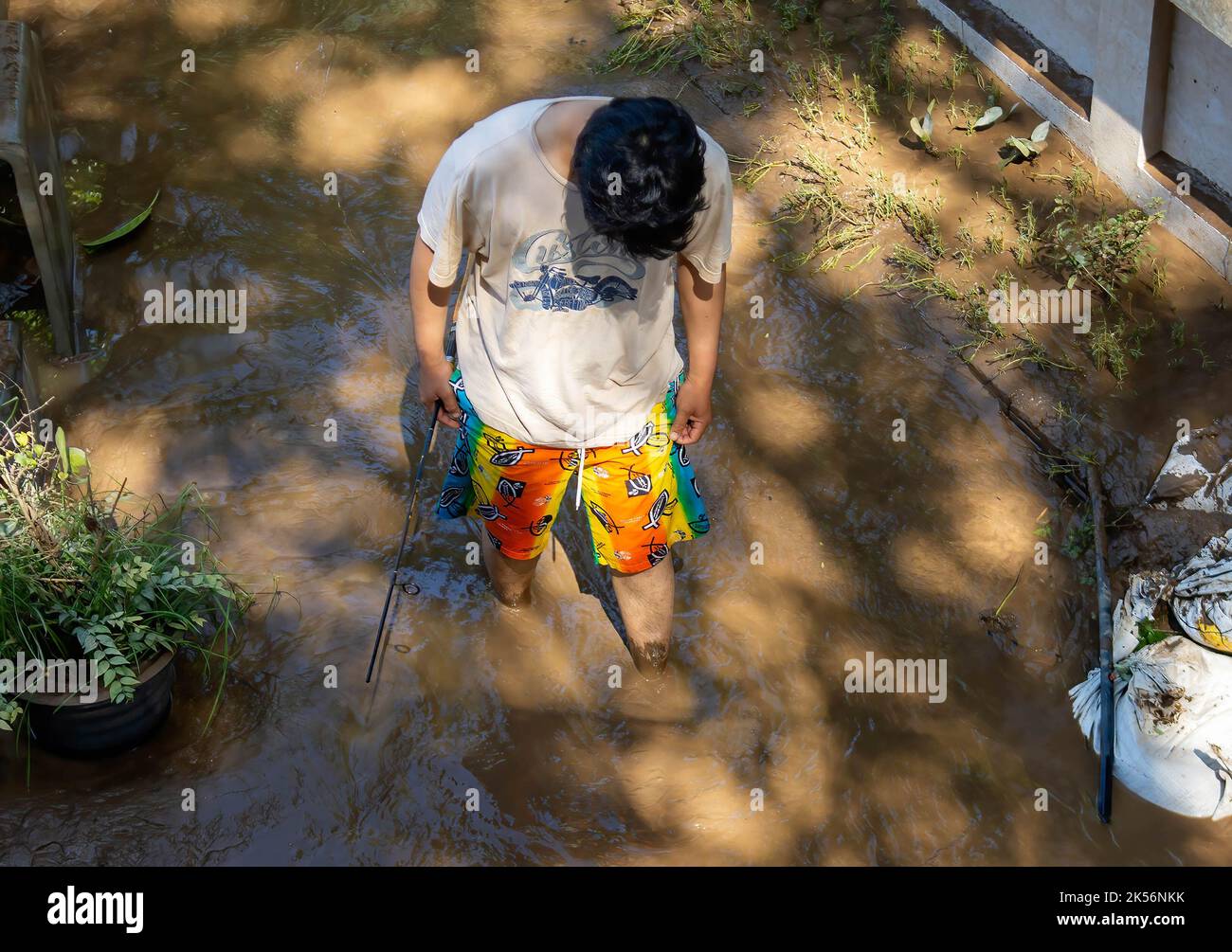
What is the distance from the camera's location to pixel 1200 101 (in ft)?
15.7

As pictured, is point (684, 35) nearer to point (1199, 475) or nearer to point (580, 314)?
point (1199, 475)

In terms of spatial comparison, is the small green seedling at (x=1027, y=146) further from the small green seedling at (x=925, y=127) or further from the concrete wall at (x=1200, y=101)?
the concrete wall at (x=1200, y=101)

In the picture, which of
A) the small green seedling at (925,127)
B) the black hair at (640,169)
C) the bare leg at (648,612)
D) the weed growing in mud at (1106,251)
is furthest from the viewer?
the small green seedling at (925,127)

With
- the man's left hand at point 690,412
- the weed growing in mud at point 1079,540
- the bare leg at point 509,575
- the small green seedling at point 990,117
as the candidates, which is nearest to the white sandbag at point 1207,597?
the weed growing in mud at point 1079,540

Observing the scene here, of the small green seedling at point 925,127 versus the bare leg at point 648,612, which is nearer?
the bare leg at point 648,612

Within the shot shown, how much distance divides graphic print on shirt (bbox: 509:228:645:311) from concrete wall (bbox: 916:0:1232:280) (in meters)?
2.91

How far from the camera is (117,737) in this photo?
359cm

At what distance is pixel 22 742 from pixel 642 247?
2.42 meters

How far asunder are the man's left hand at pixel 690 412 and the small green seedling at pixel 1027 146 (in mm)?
2763

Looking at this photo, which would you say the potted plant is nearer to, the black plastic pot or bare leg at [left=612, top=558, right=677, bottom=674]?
the black plastic pot

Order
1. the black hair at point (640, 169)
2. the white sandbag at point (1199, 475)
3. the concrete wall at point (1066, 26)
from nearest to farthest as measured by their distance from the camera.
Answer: the black hair at point (640, 169), the white sandbag at point (1199, 475), the concrete wall at point (1066, 26)

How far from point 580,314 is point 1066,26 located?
359 centimetres

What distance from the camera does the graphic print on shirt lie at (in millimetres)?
2828

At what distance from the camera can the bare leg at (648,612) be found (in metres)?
3.64
